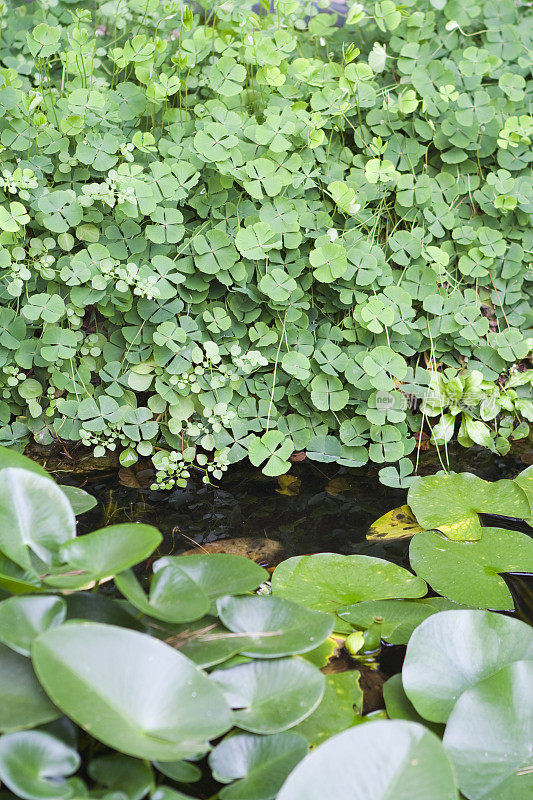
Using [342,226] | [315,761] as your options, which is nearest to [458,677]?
[315,761]

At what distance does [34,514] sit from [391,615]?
0.74m

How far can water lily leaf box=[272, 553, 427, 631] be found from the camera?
1354 mm

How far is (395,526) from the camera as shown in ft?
5.49

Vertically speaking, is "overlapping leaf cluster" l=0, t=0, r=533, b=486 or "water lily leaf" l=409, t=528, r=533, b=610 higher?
"overlapping leaf cluster" l=0, t=0, r=533, b=486

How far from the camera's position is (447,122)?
193cm

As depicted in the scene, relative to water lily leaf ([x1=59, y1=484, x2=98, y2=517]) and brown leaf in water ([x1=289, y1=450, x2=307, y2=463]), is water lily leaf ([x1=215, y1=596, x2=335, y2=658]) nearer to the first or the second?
water lily leaf ([x1=59, y1=484, x2=98, y2=517])

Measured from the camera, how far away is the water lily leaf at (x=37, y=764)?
2.45 feet

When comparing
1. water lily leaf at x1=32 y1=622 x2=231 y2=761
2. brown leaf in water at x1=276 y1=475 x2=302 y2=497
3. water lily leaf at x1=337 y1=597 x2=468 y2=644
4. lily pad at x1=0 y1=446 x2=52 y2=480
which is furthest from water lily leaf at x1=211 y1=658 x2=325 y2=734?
brown leaf in water at x1=276 y1=475 x2=302 y2=497

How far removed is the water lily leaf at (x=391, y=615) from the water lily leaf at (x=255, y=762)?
417 millimetres

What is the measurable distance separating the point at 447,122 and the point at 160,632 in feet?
5.57

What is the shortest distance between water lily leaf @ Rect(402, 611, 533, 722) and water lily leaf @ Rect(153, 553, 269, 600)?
0.95 feet

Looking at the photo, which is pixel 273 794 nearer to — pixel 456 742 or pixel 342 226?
pixel 456 742

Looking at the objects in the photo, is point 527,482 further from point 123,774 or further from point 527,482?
point 123,774

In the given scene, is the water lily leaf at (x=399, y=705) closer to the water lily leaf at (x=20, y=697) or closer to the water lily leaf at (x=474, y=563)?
the water lily leaf at (x=474, y=563)
